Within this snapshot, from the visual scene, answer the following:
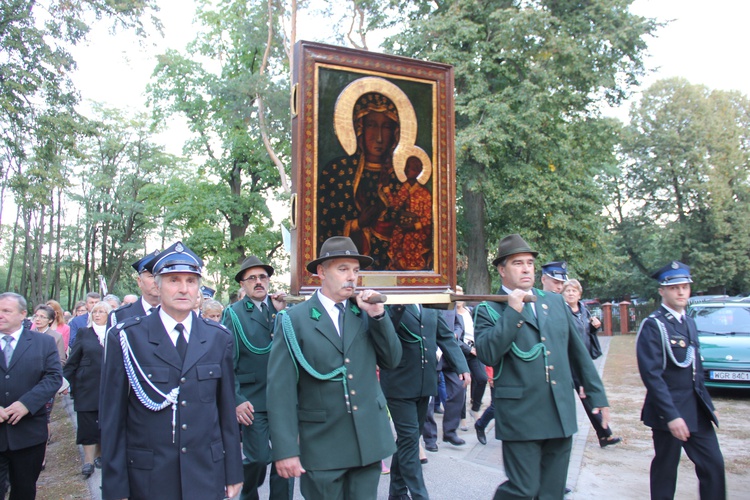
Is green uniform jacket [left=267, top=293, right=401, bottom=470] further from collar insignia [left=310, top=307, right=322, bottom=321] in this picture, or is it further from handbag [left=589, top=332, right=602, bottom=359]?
handbag [left=589, top=332, right=602, bottom=359]

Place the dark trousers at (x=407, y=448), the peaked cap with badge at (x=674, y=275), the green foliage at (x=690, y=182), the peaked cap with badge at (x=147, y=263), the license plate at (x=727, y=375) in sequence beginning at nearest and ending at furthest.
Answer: the peaked cap with badge at (x=147, y=263) < the peaked cap with badge at (x=674, y=275) < the dark trousers at (x=407, y=448) < the license plate at (x=727, y=375) < the green foliage at (x=690, y=182)

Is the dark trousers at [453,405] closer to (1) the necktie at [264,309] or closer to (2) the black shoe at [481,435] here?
(2) the black shoe at [481,435]

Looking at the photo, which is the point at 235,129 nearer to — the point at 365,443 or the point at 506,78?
the point at 506,78

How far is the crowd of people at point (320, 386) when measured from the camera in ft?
10.9

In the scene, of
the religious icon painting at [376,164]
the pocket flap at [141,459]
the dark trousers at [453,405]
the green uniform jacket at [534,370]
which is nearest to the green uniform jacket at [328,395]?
the pocket flap at [141,459]

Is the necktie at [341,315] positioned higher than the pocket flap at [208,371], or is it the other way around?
the necktie at [341,315]

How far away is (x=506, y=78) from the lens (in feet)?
64.8

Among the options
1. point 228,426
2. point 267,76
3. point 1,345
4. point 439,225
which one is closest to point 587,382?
point 439,225

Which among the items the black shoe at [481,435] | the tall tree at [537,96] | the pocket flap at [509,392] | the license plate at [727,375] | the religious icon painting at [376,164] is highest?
the tall tree at [537,96]

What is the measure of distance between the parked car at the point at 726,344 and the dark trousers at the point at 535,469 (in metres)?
6.71

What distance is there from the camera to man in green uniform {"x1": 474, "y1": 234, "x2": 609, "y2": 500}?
412cm

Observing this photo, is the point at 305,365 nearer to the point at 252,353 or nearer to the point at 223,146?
the point at 252,353

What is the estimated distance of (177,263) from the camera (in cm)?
348

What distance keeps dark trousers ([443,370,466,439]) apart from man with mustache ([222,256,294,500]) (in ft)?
10.8
